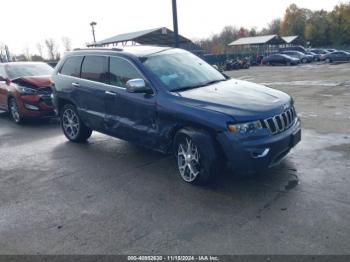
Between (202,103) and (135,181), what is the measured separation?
1549 mm

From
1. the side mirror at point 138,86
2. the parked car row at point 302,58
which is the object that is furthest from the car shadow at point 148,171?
the parked car row at point 302,58

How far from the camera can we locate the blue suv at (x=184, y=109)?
430 cm

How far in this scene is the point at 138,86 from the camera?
4984 millimetres

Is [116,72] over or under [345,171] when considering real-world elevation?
over

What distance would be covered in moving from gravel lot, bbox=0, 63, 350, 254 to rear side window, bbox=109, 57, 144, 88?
1.36 metres

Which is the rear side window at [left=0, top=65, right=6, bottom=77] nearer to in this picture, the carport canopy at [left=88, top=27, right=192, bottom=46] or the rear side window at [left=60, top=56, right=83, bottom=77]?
the rear side window at [left=60, top=56, right=83, bottom=77]

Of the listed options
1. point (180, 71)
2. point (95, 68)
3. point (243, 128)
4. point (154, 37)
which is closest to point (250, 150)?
point (243, 128)

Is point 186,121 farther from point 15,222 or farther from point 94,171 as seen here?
point 15,222

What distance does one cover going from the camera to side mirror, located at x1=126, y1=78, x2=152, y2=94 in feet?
16.3

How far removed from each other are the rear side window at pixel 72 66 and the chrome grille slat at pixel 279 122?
13.2ft

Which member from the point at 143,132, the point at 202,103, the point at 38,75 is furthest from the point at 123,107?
the point at 38,75

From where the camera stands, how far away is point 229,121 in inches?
167

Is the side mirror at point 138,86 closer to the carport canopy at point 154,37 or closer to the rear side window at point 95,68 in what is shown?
the rear side window at point 95,68

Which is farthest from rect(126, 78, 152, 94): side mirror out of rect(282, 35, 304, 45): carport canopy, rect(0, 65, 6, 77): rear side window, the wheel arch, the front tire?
rect(282, 35, 304, 45): carport canopy
